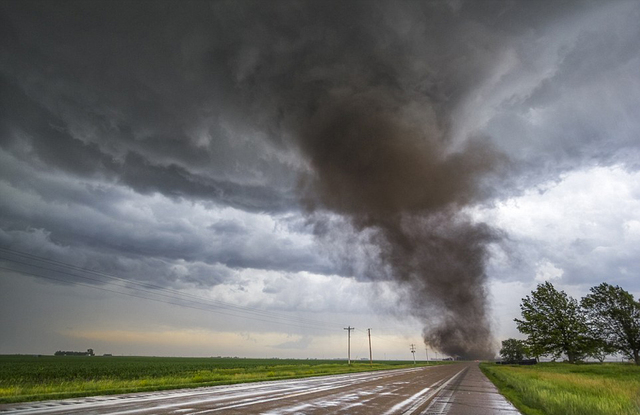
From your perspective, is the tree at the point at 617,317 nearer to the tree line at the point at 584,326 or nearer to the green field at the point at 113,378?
the tree line at the point at 584,326

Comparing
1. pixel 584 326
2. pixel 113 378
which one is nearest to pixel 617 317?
pixel 584 326

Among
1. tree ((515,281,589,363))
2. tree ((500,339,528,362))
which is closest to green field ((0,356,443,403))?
tree ((515,281,589,363))

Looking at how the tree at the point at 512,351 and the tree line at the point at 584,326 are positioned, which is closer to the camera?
the tree line at the point at 584,326

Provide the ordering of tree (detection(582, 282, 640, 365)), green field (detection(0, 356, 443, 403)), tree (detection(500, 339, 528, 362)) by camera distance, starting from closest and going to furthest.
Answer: green field (detection(0, 356, 443, 403)) → tree (detection(582, 282, 640, 365)) → tree (detection(500, 339, 528, 362))

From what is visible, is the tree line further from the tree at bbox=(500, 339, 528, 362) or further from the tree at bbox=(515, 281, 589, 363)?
the tree at bbox=(500, 339, 528, 362)

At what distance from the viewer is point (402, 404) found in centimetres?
1617

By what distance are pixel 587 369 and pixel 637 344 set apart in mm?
14448

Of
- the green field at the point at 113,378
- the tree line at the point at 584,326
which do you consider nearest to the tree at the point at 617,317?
the tree line at the point at 584,326

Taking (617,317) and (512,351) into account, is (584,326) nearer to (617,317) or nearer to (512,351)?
(617,317)

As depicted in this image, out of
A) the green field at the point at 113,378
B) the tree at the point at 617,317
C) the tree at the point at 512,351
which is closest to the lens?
the green field at the point at 113,378

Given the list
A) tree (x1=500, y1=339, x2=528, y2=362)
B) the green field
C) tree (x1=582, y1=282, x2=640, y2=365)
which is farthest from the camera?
tree (x1=500, y1=339, x2=528, y2=362)

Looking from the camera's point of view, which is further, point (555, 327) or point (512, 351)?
point (512, 351)

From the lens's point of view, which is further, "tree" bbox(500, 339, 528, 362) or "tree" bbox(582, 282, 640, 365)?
"tree" bbox(500, 339, 528, 362)

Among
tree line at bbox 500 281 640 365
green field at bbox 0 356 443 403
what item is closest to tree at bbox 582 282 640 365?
tree line at bbox 500 281 640 365
